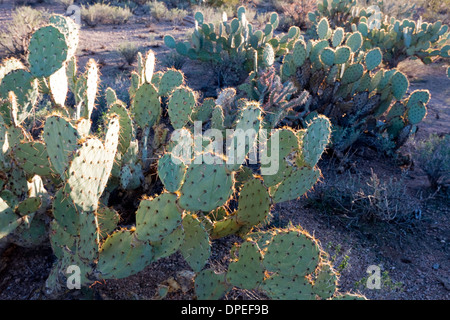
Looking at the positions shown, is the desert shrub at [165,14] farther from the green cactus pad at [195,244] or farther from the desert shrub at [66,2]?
the green cactus pad at [195,244]

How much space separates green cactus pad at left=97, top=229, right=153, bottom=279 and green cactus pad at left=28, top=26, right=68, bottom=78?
1.52m

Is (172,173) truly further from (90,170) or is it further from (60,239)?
(60,239)

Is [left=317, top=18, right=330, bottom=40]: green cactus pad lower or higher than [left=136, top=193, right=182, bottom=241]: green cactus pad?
higher

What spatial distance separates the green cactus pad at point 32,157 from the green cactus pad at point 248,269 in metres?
1.70

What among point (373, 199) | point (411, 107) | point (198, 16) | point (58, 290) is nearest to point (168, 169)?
point (58, 290)

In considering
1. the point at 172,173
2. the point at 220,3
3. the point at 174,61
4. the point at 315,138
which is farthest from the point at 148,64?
the point at 220,3

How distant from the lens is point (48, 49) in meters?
2.96

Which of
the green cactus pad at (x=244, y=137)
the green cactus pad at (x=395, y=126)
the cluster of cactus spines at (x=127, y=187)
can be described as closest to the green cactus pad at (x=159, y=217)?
the cluster of cactus spines at (x=127, y=187)

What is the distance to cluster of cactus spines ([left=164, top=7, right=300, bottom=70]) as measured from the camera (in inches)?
293

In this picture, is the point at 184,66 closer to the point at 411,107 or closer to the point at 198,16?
the point at 198,16

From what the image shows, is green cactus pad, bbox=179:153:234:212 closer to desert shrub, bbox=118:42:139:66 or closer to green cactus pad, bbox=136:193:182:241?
green cactus pad, bbox=136:193:182:241

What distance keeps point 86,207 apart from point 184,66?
21.9ft

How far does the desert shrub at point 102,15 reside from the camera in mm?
10977

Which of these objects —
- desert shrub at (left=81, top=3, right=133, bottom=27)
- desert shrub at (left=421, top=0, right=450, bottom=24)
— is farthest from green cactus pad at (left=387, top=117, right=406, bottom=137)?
desert shrub at (left=421, top=0, right=450, bottom=24)
